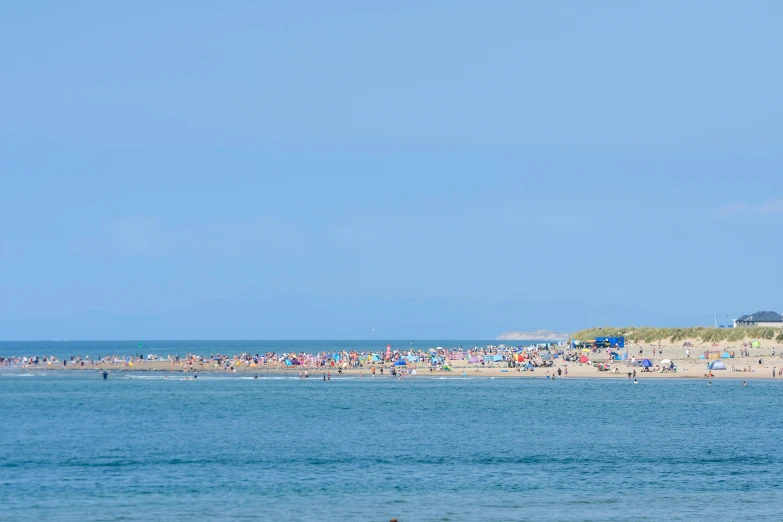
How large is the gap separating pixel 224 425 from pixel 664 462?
22.5 metres

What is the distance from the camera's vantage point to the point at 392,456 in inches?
1481

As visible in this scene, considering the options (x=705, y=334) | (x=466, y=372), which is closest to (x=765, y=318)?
(x=705, y=334)

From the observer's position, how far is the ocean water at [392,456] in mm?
28016

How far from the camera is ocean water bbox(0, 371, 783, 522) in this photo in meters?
28.0

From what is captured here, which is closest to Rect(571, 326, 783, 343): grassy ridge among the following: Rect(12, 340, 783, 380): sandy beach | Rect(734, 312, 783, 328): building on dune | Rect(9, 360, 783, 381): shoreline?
Rect(12, 340, 783, 380): sandy beach

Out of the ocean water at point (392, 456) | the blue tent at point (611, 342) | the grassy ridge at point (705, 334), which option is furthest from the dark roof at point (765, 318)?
the ocean water at point (392, 456)

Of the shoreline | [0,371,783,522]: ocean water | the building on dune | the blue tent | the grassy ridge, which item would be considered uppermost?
the building on dune

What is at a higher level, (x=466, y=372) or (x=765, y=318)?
(x=765, y=318)

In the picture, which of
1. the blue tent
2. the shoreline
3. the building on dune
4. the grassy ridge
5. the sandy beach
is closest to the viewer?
the shoreline

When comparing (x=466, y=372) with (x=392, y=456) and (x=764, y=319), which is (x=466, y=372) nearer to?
(x=392, y=456)

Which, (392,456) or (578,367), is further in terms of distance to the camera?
(578,367)

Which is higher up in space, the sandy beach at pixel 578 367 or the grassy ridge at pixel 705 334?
the grassy ridge at pixel 705 334

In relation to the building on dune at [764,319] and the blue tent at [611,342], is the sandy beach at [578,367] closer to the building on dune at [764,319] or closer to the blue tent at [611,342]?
the blue tent at [611,342]

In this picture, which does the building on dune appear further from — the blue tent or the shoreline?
the shoreline
